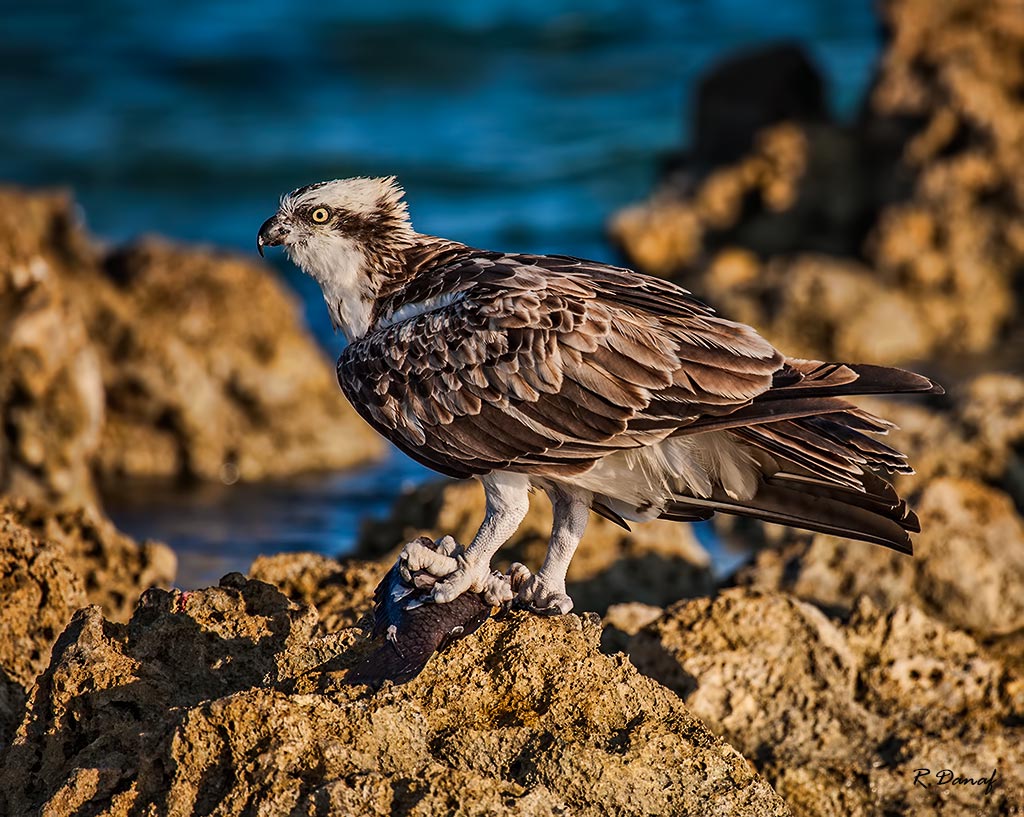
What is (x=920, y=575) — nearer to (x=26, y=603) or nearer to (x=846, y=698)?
(x=846, y=698)

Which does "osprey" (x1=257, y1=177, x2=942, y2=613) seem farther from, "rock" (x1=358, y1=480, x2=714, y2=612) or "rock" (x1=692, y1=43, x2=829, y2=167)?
"rock" (x1=692, y1=43, x2=829, y2=167)

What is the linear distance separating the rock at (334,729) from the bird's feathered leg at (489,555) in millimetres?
401

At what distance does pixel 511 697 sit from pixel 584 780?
1.62ft

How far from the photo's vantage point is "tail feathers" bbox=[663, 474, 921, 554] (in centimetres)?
644

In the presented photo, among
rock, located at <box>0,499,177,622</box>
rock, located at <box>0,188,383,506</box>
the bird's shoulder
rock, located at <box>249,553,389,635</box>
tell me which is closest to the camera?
the bird's shoulder

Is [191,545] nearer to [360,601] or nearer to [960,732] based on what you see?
[360,601]

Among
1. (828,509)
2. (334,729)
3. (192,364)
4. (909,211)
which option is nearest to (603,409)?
(828,509)

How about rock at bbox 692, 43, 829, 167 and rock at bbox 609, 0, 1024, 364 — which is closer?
rock at bbox 609, 0, 1024, 364

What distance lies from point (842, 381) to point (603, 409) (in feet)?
3.19

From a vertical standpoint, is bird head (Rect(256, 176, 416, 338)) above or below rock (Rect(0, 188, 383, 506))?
below

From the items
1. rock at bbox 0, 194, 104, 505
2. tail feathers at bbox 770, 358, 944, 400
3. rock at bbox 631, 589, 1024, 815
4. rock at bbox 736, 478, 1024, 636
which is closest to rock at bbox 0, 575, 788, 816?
rock at bbox 631, 589, 1024, 815

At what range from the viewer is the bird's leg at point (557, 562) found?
244 inches

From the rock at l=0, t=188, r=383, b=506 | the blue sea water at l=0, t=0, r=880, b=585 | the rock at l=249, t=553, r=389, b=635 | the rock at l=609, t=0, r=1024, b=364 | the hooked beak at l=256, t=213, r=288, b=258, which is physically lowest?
the rock at l=249, t=553, r=389, b=635

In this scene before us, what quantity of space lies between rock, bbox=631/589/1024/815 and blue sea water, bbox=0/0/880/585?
538 inches
